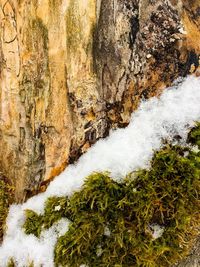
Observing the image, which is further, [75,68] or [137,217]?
[75,68]

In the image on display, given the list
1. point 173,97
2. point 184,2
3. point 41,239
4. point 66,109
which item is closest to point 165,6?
point 184,2

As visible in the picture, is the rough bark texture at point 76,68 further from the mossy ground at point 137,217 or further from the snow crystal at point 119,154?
the mossy ground at point 137,217

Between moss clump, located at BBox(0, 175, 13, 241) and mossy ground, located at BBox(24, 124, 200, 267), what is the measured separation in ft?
1.56

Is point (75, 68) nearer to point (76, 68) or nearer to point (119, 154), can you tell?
point (76, 68)

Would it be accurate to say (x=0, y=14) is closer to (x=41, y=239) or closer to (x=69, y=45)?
(x=69, y=45)

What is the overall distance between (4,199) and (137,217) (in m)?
0.96

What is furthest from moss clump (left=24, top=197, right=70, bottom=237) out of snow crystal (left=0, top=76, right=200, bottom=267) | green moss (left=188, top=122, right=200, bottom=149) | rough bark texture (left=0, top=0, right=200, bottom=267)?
green moss (left=188, top=122, right=200, bottom=149)

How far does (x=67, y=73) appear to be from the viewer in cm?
229

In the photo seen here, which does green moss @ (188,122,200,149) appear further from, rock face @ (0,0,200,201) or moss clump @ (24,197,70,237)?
moss clump @ (24,197,70,237)

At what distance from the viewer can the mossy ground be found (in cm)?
214

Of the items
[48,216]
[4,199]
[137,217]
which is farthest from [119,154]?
[4,199]

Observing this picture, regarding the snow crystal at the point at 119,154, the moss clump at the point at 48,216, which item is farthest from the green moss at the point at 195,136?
the moss clump at the point at 48,216

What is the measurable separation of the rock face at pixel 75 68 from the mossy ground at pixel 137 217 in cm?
38

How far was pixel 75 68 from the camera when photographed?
2.29 meters
